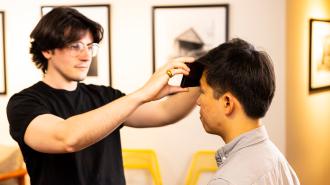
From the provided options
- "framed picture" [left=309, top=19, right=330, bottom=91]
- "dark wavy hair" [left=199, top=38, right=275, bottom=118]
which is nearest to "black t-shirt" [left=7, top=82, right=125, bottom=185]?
"dark wavy hair" [left=199, top=38, right=275, bottom=118]

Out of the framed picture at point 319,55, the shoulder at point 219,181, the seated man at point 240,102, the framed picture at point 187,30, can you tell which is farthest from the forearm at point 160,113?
the framed picture at point 319,55

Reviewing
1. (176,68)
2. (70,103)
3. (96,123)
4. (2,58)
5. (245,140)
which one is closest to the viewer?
(245,140)

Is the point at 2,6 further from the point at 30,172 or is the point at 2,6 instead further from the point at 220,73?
the point at 220,73

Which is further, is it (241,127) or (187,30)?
(187,30)

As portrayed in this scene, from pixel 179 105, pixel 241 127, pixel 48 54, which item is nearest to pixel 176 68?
pixel 241 127

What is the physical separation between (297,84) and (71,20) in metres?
2.23

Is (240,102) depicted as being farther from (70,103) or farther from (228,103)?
(70,103)

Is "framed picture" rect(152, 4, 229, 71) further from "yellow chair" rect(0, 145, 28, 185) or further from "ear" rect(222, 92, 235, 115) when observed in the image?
"ear" rect(222, 92, 235, 115)

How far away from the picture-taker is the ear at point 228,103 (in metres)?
1.34

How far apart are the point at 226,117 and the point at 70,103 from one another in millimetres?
700

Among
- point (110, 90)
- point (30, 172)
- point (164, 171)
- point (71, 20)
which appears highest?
→ point (71, 20)

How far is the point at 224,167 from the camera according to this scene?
1.19 meters

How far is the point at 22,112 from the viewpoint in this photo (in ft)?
5.08

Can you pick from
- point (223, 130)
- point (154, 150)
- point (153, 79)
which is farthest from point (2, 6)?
point (223, 130)
